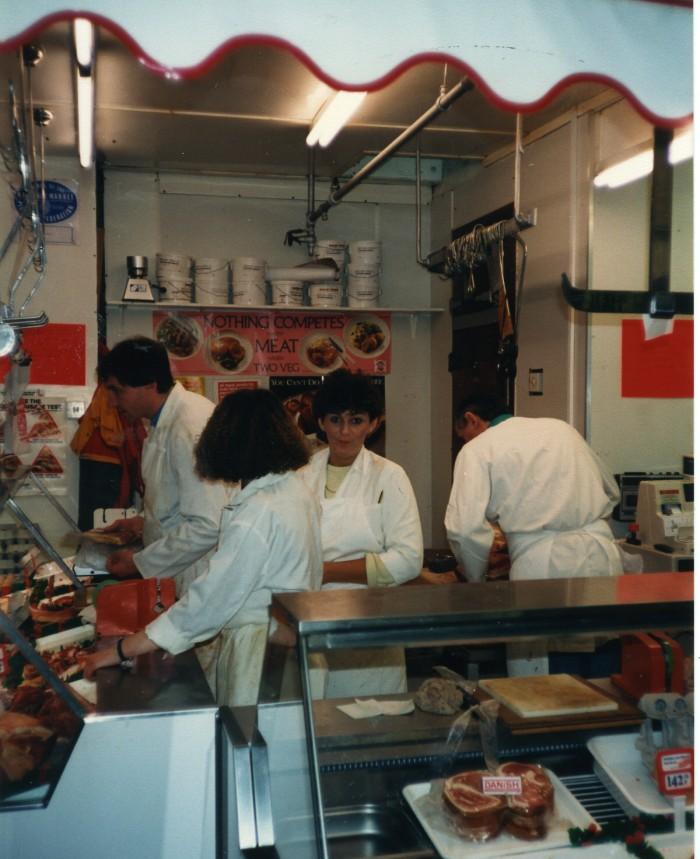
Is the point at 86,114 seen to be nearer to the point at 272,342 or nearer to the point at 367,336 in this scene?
the point at 272,342

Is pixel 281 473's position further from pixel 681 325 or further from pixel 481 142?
pixel 481 142

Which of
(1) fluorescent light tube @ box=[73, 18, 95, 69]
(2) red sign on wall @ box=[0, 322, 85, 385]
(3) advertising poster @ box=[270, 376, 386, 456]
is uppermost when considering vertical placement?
(1) fluorescent light tube @ box=[73, 18, 95, 69]

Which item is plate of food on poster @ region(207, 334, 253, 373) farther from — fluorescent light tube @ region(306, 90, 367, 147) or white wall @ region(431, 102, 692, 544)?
white wall @ region(431, 102, 692, 544)

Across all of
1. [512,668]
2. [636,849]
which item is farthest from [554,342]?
[636,849]

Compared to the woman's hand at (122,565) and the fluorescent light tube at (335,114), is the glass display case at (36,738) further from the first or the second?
the fluorescent light tube at (335,114)

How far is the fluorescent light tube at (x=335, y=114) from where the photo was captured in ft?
13.6

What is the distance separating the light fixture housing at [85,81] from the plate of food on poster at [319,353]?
215cm

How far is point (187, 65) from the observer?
5.77ft

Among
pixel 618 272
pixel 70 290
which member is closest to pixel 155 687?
pixel 618 272

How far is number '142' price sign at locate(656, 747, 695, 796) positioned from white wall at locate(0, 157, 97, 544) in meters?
4.82

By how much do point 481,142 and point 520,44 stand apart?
4.12 meters

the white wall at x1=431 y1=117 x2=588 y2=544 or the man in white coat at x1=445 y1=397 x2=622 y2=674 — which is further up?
the white wall at x1=431 y1=117 x2=588 y2=544

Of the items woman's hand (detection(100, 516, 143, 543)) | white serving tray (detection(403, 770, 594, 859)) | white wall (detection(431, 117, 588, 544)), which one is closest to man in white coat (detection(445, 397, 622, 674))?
white wall (detection(431, 117, 588, 544))

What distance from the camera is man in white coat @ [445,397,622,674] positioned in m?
3.98
